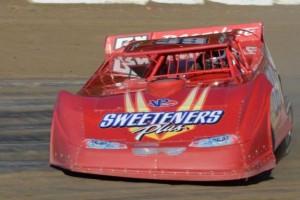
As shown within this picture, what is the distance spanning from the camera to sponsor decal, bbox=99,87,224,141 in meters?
6.72

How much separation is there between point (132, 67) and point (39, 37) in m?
6.52

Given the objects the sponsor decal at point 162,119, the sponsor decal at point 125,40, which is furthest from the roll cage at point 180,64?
the sponsor decal at point 162,119

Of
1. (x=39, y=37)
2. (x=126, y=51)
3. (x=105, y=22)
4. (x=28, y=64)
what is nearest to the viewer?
(x=126, y=51)

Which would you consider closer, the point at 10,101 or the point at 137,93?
the point at 137,93

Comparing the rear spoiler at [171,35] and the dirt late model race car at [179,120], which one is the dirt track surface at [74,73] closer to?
the dirt late model race car at [179,120]

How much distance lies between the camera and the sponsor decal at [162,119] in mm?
6723

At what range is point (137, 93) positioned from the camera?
23.9ft

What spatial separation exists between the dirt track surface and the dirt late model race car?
149 millimetres

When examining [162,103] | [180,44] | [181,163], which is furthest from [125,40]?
[181,163]

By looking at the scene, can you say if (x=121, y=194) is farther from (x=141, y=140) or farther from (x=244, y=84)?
(x=244, y=84)

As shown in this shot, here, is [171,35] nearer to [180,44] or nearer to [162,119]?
[180,44]

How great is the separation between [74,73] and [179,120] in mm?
6000

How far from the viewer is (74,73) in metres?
12.6

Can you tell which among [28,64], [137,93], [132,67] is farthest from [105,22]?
[137,93]
